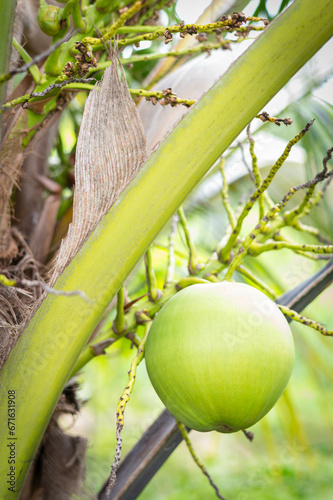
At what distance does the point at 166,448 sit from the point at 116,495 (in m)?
0.12

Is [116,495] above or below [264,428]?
above

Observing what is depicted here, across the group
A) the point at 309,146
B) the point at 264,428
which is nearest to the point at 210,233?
the point at 309,146

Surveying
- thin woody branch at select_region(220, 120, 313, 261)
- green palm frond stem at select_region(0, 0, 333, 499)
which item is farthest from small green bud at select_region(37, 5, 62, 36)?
thin woody branch at select_region(220, 120, 313, 261)

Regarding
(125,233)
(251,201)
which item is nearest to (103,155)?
(125,233)

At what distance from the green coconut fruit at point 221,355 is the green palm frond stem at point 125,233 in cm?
10

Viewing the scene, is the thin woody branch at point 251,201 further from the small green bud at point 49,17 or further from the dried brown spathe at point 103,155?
the small green bud at point 49,17

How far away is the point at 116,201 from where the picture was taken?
1.98 ft

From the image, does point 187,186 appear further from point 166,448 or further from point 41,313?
point 166,448

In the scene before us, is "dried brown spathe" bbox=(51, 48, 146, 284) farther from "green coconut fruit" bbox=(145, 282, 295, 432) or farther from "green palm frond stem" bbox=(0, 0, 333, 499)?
"green coconut fruit" bbox=(145, 282, 295, 432)

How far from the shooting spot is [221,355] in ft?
1.86

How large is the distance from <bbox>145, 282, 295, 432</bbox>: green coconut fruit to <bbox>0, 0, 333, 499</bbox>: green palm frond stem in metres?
0.10

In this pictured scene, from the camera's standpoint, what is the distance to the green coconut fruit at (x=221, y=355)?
569mm

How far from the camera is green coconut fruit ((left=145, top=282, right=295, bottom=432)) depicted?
1.87 ft

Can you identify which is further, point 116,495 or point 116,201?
point 116,495
